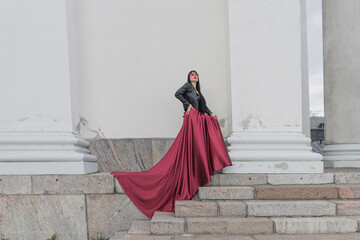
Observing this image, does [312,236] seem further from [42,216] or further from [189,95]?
[42,216]

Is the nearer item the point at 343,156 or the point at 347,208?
the point at 347,208

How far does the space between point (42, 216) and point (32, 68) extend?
2043 mm

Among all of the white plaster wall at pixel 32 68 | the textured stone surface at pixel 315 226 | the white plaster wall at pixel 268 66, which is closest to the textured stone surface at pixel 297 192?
the textured stone surface at pixel 315 226

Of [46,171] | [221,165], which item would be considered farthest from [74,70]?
[221,165]

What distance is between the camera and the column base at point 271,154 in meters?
3.77

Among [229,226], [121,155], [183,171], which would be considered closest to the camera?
[229,226]

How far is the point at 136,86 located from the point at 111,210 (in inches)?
78.4

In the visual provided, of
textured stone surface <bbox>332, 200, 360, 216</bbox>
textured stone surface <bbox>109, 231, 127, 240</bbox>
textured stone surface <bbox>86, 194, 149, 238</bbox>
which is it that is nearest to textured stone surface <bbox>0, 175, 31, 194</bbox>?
textured stone surface <bbox>86, 194, 149, 238</bbox>

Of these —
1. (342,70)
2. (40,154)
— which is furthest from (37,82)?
(342,70)

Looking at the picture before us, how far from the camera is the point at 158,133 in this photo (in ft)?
14.7

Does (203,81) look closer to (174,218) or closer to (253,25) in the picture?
(253,25)

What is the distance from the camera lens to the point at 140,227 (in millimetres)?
3125

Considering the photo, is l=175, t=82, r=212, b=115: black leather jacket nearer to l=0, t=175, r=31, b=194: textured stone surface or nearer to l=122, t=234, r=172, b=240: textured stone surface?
l=122, t=234, r=172, b=240: textured stone surface

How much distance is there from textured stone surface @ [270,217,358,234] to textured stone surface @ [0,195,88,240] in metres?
2.46
